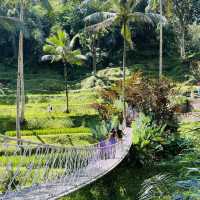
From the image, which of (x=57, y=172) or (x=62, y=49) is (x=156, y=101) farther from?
(x=62, y=49)

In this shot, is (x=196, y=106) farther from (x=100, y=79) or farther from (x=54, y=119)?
(x=100, y=79)

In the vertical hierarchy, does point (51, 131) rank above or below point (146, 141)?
below

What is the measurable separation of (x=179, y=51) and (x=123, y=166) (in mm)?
23011

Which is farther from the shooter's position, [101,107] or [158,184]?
[101,107]

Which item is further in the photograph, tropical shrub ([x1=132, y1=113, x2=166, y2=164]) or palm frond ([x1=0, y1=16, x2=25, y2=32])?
palm frond ([x1=0, y1=16, x2=25, y2=32])

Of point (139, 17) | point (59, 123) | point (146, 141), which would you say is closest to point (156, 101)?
point (146, 141)

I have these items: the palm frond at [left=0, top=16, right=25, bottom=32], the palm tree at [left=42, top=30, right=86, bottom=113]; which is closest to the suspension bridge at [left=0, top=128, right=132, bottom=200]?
the palm frond at [left=0, top=16, right=25, bottom=32]

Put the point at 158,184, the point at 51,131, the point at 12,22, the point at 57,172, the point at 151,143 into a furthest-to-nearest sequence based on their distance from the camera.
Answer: the point at 51,131, the point at 12,22, the point at 151,143, the point at 57,172, the point at 158,184

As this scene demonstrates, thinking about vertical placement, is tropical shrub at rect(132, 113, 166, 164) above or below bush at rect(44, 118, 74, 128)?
above

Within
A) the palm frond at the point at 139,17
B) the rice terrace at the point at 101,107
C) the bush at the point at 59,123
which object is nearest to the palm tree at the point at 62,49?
the rice terrace at the point at 101,107

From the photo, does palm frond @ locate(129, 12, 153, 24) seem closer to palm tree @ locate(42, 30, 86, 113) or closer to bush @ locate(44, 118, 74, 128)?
bush @ locate(44, 118, 74, 128)

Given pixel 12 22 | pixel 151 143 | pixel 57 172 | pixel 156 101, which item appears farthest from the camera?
pixel 156 101

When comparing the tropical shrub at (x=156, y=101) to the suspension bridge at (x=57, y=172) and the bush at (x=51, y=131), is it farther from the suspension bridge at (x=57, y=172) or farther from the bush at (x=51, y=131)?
the bush at (x=51, y=131)

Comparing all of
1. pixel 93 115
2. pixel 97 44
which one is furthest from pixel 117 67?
pixel 93 115
